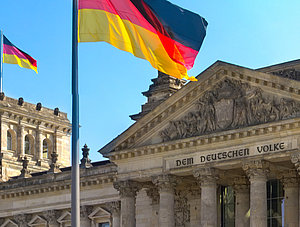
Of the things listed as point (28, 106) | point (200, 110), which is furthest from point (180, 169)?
point (28, 106)

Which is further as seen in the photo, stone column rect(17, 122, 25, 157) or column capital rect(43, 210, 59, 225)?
stone column rect(17, 122, 25, 157)

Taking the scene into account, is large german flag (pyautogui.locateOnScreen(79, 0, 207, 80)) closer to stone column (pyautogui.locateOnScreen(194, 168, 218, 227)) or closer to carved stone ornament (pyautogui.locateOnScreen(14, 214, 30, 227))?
stone column (pyautogui.locateOnScreen(194, 168, 218, 227))

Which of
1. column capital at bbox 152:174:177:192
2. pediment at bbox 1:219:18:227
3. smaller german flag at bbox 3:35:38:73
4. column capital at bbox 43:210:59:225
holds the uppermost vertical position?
smaller german flag at bbox 3:35:38:73

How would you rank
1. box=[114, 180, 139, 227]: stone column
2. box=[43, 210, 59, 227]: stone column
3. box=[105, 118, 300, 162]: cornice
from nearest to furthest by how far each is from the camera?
1. box=[105, 118, 300, 162]: cornice
2. box=[114, 180, 139, 227]: stone column
3. box=[43, 210, 59, 227]: stone column

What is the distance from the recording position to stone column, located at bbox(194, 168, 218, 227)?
5978 centimetres

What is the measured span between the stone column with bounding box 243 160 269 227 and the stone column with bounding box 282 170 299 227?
111 inches

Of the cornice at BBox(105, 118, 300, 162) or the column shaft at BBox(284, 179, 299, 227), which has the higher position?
the cornice at BBox(105, 118, 300, 162)

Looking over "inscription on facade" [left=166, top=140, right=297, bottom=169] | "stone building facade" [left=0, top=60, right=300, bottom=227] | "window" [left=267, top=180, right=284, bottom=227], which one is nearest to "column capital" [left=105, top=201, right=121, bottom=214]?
"stone building facade" [left=0, top=60, right=300, bottom=227]

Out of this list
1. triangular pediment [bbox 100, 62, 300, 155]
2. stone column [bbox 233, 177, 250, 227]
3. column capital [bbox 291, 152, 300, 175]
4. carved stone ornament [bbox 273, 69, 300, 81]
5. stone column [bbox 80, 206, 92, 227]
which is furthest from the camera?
stone column [bbox 80, 206, 92, 227]

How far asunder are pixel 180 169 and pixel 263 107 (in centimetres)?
749

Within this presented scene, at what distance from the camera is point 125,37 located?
38.2 meters

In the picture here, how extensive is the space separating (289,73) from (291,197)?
7.64 m

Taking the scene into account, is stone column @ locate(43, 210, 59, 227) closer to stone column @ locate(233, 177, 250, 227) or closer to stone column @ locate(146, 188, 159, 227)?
stone column @ locate(146, 188, 159, 227)

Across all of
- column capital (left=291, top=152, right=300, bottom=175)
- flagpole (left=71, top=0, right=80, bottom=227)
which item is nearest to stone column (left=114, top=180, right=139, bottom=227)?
column capital (left=291, top=152, right=300, bottom=175)
